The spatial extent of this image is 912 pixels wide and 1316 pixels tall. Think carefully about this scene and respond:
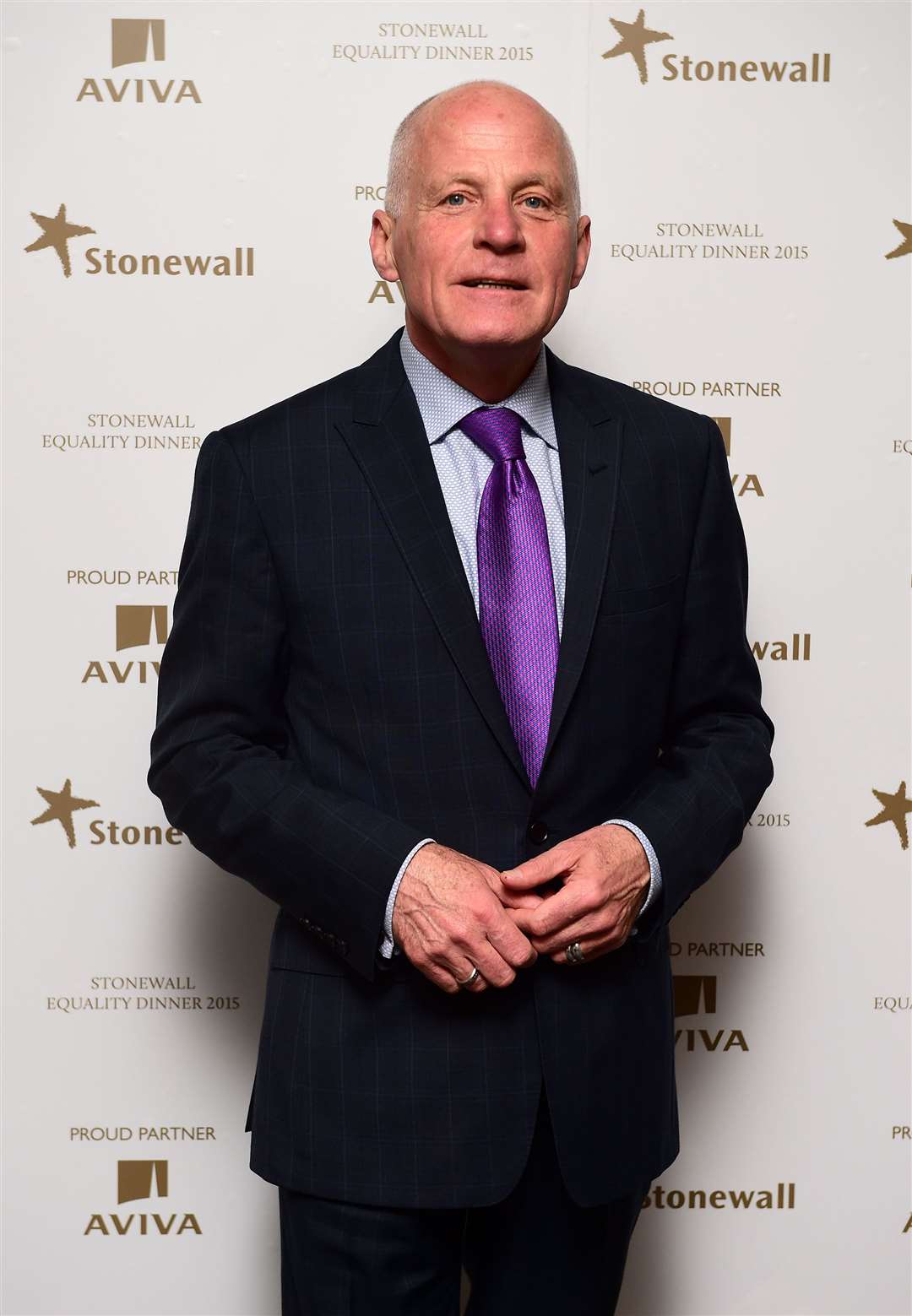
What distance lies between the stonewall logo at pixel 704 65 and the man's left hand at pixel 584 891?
130 cm

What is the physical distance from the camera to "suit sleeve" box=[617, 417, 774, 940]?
1426 millimetres

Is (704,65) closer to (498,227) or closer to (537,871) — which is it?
(498,227)

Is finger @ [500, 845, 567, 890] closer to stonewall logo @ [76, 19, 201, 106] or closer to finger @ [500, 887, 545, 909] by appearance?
finger @ [500, 887, 545, 909]

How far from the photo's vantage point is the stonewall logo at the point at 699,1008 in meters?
2.24

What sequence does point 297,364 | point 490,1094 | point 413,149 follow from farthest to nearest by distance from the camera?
1. point 297,364
2. point 413,149
3. point 490,1094

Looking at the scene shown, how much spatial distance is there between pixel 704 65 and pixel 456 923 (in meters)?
1.46

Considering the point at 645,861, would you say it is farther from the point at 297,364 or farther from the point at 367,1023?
the point at 297,364

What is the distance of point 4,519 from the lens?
2.08 metres

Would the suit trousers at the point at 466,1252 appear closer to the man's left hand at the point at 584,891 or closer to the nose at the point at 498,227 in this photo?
the man's left hand at the point at 584,891

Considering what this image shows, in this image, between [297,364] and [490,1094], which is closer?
[490,1094]

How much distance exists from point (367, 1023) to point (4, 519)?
109cm

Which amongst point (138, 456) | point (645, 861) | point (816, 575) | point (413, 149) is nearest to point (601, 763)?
point (645, 861)

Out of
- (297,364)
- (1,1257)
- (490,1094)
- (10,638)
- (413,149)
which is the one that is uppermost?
(413,149)

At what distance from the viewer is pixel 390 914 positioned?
4.43ft
